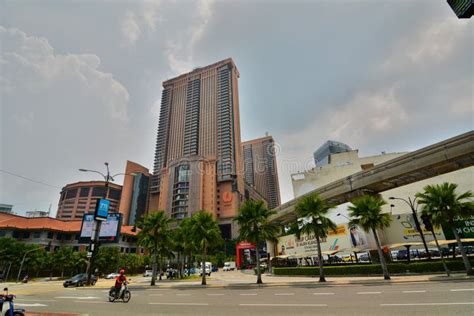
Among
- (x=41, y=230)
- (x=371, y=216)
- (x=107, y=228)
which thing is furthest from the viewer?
(x=41, y=230)

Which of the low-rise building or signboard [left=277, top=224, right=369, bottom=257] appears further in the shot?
the low-rise building


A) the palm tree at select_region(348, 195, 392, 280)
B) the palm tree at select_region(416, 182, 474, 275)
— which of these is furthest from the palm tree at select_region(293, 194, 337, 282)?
the palm tree at select_region(416, 182, 474, 275)

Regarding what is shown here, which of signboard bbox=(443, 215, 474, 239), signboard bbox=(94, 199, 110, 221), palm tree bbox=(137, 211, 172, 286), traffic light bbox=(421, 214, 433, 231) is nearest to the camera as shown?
traffic light bbox=(421, 214, 433, 231)

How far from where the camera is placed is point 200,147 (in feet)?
557

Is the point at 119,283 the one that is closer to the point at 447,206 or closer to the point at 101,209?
the point at 101,209

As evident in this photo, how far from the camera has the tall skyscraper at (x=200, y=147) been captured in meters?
142

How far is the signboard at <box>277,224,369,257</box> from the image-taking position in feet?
126

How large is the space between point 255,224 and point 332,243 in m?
20.5

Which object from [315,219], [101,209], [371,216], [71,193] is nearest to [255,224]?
[315,219]

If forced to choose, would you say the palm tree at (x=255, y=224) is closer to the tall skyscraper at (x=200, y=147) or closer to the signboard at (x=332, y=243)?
the signboard at (x=332, y=243)

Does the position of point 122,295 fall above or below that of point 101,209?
below

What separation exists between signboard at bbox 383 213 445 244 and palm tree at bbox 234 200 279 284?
66.8 feet

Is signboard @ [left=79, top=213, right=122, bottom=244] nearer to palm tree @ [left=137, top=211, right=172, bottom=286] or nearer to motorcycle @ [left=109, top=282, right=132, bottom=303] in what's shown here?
palm tree @ [left=137, top=211, right=172, bottom=286]

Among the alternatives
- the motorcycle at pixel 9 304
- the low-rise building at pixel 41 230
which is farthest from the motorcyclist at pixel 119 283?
the low-rise building at pixel 41 230
